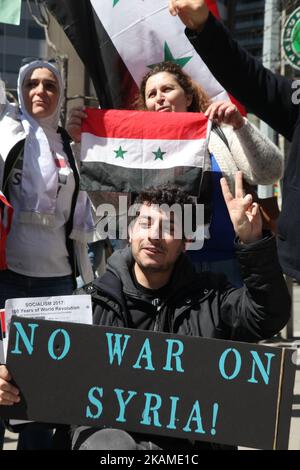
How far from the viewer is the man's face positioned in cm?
284

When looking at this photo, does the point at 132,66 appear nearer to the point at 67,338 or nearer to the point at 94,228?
the point at 94,228

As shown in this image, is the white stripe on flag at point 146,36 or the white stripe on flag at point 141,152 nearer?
the white stripe on flag at point 141,152

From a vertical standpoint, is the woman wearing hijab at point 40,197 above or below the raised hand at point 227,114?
below

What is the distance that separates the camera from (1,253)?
3.25 meters

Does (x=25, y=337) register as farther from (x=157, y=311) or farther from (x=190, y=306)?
(x=190, y=306)

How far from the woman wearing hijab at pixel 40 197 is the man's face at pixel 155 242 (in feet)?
2.18

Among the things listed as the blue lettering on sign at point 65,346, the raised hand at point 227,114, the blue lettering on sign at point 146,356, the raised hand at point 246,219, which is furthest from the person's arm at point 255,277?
the blue lettering on sign at point 65,346

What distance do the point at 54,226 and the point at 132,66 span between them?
110 cm

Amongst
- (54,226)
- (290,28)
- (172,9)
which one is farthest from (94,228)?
(290,28)

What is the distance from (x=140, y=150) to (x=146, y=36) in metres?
0.73

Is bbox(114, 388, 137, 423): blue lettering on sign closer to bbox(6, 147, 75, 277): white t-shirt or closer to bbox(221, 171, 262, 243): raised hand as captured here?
bbox(221, 171, 262, 243): raised hand

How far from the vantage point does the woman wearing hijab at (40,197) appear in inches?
133

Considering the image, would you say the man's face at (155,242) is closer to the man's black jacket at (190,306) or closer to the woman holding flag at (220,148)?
the man's black jacket at (190,306)

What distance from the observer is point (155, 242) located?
2.84 metres
